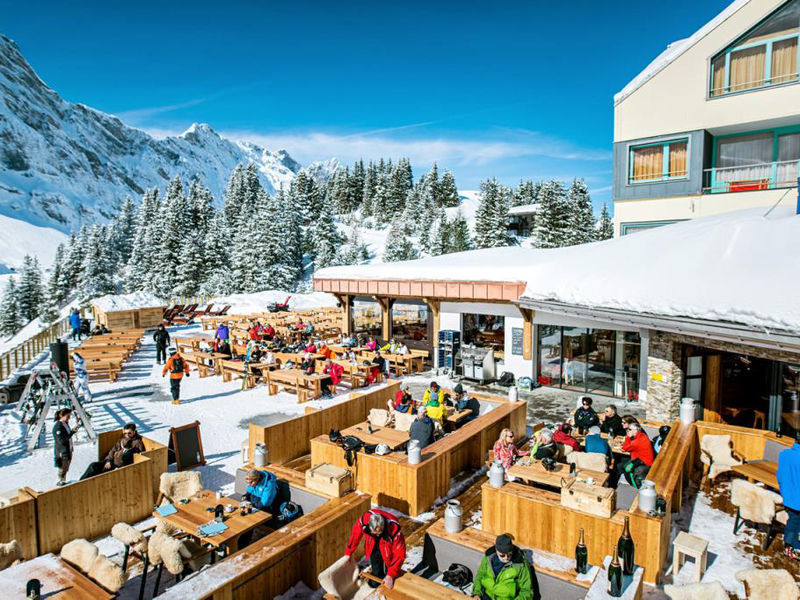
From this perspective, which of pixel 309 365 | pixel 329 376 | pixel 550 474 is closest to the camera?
pixel 550 474

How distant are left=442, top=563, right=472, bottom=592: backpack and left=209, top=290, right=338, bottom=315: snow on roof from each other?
31.3 meters

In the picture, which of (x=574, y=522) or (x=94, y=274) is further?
(x=94, y=274)

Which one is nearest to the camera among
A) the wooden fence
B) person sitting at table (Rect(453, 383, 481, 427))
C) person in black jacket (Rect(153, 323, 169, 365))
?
the wooden fence

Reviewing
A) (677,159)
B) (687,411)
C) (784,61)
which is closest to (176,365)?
(687,411)

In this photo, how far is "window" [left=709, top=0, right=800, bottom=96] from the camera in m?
15.1

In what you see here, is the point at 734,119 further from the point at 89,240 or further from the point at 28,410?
the point at 89,240

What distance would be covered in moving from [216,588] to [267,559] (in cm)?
74

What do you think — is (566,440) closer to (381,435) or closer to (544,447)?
(544,447)

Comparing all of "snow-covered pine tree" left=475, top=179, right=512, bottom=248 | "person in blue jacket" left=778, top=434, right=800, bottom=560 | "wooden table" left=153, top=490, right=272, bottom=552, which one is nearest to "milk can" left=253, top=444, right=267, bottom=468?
"wooden table" left=153, top=490, right=272, bottom=552

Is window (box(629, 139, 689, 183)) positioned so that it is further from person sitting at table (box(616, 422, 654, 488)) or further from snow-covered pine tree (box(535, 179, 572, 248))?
snow-covered pine tree (box(535, 179, 572, 248))

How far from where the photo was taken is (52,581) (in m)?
5.31

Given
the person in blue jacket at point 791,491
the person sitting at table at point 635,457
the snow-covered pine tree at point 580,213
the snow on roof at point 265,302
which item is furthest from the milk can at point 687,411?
the snow-covered pine tree at point 580,213

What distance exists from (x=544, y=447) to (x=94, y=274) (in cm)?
5907

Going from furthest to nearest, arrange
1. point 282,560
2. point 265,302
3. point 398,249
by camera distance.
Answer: point 398,249 → point 265,302 → point 282,560
